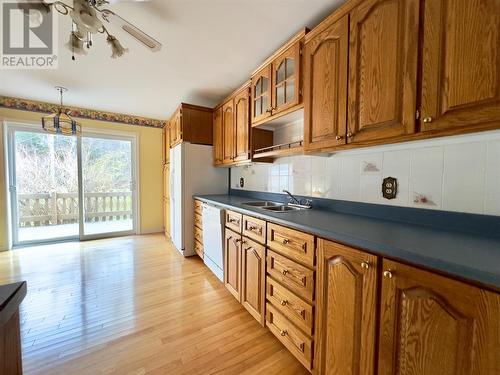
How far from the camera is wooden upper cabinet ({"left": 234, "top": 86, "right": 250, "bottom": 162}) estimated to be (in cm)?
221

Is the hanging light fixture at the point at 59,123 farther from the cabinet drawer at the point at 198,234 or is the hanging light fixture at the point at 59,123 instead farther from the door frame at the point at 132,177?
the cabinet drawer at the point at 198,234

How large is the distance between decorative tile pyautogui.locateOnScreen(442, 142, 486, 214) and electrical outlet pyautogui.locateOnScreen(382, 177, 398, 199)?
226mm

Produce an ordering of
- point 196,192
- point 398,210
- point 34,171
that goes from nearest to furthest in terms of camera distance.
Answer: point 398,210
point 196,192
point 34,171

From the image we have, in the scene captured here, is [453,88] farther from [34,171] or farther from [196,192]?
[34,171]

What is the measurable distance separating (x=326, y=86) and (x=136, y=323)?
2178mm

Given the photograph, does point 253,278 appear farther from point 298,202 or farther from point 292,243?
point 298,202

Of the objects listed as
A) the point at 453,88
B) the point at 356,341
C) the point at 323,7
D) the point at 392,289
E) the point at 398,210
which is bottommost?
the point at 356,341

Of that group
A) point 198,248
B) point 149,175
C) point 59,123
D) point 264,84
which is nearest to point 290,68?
point 264,84

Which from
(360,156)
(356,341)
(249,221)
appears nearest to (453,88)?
(360,156)

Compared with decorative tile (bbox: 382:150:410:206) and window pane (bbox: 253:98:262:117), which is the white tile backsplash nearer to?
decorative tile (bbox: 382:150:410:206)

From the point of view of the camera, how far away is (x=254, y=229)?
1.59 m

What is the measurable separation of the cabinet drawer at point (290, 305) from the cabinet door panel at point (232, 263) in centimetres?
42

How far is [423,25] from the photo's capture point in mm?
898

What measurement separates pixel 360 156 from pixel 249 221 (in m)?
0.94
